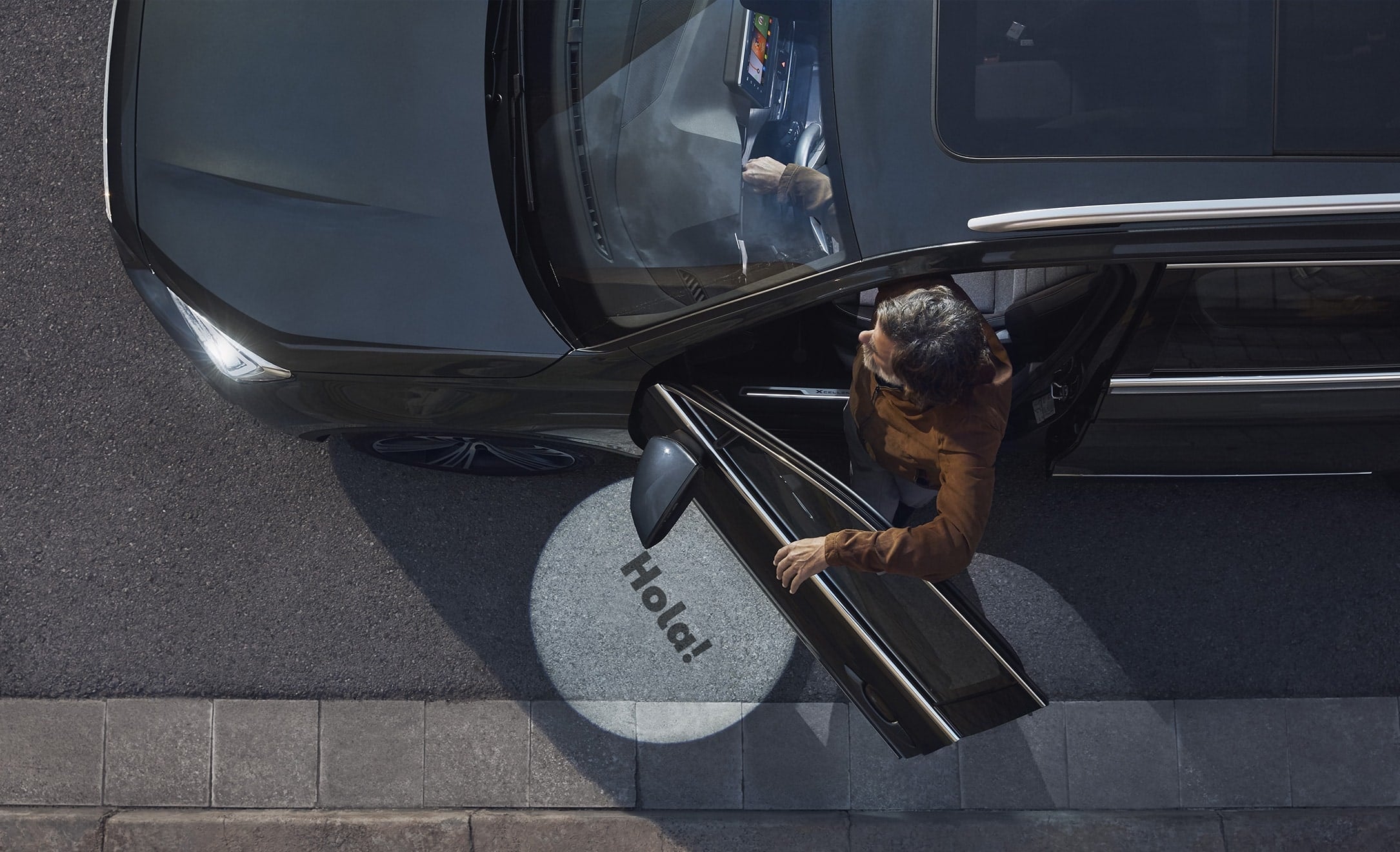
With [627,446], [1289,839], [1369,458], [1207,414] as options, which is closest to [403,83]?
[627,446]

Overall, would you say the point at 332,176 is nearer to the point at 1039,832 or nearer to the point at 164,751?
the point at 164,751

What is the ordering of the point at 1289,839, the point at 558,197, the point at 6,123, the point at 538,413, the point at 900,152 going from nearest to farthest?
1. the point at 900,152
2. the point at 558,197
3. the point at 538,413
4. the point at 1289,839
5. the point at 6,123

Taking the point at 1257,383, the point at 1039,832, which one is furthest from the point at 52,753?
the point at 1257,383

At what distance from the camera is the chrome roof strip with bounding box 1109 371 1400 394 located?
2645mm

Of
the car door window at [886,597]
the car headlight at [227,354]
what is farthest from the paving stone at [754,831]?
the car headlight at [227,354]

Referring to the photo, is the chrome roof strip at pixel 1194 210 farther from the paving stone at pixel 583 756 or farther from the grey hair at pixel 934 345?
the paving stone at pixel 583 756

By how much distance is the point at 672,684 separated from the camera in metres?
3.55

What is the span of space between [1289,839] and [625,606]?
109 inches

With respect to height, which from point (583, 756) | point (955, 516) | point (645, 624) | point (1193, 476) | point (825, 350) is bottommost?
point (583, 756)

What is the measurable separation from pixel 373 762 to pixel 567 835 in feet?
2.74

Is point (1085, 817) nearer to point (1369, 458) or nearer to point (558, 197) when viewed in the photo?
point (1369, 458)

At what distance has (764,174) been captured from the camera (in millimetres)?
2479

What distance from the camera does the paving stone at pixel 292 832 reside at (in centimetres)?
353

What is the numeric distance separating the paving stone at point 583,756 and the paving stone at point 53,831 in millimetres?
1777
